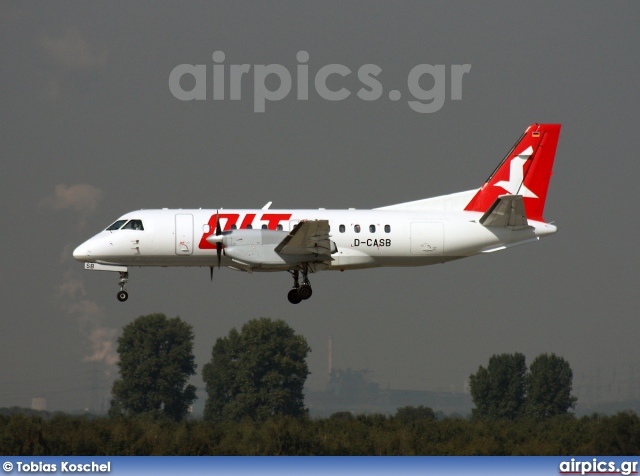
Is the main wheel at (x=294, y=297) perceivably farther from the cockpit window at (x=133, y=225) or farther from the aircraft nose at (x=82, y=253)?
the aircraft nose at (x=82, y=253)

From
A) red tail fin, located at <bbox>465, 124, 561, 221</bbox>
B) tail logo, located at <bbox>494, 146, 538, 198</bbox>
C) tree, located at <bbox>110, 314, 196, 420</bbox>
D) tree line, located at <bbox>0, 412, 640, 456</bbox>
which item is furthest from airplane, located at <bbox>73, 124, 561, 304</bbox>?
tree, located at <bbox>110, 314, 196, 420</bbox>

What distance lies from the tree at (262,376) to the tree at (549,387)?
23527 millimetres

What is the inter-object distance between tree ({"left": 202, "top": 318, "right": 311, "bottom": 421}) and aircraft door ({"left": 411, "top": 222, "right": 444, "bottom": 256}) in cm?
5416

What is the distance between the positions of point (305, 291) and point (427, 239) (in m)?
5.23

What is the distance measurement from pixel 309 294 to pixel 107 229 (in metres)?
8.16

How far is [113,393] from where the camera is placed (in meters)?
100

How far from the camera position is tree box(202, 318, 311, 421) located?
3676 inches

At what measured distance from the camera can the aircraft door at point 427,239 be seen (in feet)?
133

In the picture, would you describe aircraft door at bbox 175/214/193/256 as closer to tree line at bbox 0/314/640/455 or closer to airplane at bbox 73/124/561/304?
airplane at bbox 73/124/561/304

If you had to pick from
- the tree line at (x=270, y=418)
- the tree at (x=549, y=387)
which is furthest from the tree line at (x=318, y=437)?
the tree at (x=549, y=387)

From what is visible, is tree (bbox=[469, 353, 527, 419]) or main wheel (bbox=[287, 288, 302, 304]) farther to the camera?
tree (bbox=[469, 353, 527, 419])

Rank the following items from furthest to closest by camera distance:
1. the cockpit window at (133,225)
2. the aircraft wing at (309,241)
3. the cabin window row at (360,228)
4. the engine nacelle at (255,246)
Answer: the cabin window row at (360,228) < the cockpit window at (133,225) < the engine nacelle at (255,246) < the aircraft wing at (309,241)

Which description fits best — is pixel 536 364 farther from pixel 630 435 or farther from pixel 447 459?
pixel 447 459

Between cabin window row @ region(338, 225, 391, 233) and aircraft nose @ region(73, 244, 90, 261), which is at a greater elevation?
cabin window row @ region(338, 225, 391, 233)
